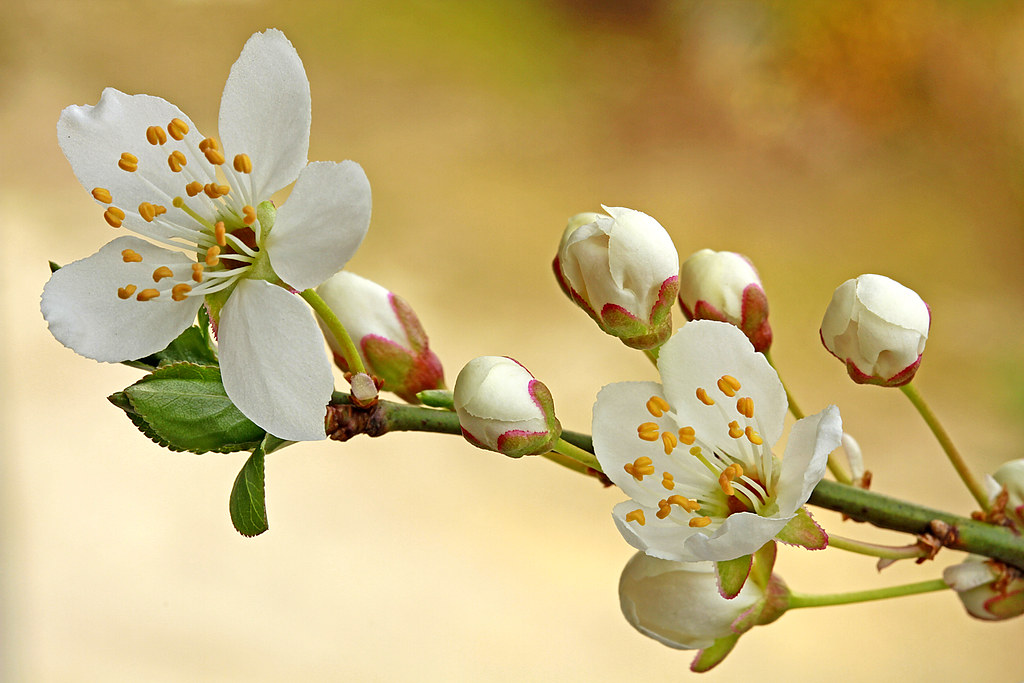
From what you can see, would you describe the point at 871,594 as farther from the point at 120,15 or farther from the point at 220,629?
the point at 120,15

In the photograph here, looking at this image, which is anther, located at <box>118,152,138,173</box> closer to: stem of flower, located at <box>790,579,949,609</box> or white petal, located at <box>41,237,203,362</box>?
white petal, located at <box>41,237,203,362</box>

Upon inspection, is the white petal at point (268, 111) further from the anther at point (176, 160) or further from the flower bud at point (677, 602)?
the flower bud at point (677, 602)

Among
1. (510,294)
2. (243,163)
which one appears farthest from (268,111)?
(510,294)

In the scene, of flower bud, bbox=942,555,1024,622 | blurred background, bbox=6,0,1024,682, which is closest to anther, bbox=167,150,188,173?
flower bud, bbox=942,555,1024,622

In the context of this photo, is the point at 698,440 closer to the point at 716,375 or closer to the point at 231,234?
the point at 716,375

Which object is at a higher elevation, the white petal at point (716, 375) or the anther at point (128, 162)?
the anther at point (128, 162)

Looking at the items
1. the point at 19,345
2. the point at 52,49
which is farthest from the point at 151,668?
the point at 52,49

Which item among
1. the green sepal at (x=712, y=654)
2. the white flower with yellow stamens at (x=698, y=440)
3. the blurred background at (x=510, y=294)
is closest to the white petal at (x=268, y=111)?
the white flower with yellow stamens at (x=698, y=440)
